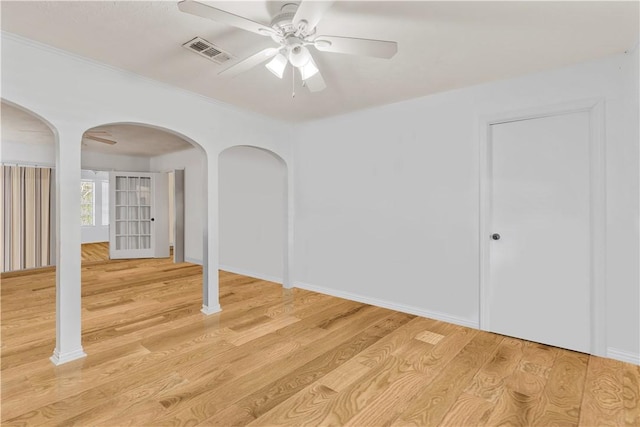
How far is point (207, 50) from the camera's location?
2.43 meters

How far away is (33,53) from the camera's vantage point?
2.31m

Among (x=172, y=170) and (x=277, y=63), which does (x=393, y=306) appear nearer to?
(x=277, y=63)

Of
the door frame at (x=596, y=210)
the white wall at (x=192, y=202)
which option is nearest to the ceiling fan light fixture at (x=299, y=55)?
the door frame at (x=596, y=210)

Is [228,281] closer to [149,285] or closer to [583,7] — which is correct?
[149,285]

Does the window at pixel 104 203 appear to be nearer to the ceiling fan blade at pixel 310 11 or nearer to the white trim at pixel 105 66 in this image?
the white trim at pixel 105 66

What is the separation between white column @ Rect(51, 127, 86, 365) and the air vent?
1161 millimetres

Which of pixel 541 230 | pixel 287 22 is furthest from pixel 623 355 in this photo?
pixel 287 22

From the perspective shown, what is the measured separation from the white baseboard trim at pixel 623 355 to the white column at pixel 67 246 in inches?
165

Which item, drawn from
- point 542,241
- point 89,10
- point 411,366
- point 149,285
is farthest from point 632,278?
point 149,285

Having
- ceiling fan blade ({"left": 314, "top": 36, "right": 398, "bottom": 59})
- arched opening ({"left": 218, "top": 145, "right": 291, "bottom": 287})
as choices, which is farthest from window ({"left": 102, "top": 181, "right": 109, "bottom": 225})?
ceiling fan blade ({"left": 314, "top": 36, "right": 398, "bottom": 59})

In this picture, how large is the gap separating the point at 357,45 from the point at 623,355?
306 centimetres

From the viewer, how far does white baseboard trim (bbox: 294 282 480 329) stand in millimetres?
3248

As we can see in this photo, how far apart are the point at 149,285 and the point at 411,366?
13.1 feet

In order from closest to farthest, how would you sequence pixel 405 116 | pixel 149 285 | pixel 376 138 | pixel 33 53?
pixel 33 53
pixel 405 116
pixel 376 138
pixel 149 285
